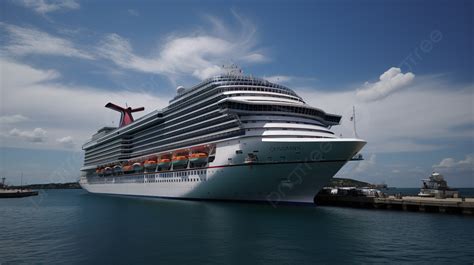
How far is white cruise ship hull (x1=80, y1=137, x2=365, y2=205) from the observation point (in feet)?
118

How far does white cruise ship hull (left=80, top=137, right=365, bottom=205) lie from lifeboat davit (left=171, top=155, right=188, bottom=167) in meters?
3.18

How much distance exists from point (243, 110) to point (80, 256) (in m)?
24.7

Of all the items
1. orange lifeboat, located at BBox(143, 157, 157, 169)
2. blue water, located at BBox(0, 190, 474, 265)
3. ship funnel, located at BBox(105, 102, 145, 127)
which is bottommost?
blue water, located at BBox(0, 190, 474, 265)

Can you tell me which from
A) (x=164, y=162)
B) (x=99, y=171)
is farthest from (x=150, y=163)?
(x=99, y=171)

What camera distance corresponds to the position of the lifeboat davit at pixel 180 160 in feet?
158

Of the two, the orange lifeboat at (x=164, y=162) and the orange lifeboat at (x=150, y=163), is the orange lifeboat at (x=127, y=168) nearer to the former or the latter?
the orange lifeboat at (x=150, y=163)

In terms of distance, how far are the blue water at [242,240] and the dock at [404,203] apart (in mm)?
2249

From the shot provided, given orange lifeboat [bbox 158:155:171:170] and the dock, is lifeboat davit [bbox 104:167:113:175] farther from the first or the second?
the dock

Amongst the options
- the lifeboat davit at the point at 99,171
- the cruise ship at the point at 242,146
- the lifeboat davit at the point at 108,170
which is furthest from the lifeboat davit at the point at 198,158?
the lifeboat davit at the point at 99,171

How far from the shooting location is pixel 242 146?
3831 cm

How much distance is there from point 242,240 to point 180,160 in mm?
27322

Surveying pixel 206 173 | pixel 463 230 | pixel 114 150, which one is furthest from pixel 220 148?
pixel 114 150

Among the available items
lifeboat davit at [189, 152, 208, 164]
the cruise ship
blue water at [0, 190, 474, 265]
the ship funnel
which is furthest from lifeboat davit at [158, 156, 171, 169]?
the ship funnel

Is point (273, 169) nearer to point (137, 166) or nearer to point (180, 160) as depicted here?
point (180, 160)
